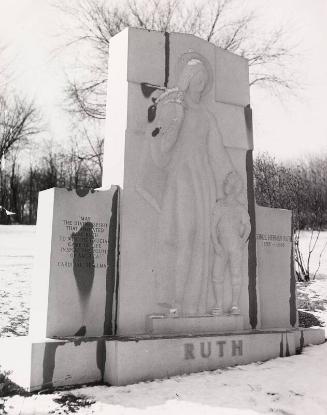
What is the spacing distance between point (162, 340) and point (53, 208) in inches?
69.5

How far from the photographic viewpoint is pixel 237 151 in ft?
19.9

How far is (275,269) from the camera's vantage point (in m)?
6.28

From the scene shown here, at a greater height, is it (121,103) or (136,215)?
(121,103)

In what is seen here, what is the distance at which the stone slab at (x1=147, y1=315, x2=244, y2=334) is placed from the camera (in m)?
4.97

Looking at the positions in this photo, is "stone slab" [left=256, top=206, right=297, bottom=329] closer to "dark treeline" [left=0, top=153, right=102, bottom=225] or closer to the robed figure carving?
the robed figure carving

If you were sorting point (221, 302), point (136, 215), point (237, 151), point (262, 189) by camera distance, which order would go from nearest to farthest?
point (136, 215)
point (221, 302)
point (237, 151)
point (262, 189)

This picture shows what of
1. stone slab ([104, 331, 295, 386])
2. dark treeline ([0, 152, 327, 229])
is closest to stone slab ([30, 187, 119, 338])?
stone slab ([104, 331, 295, 386])

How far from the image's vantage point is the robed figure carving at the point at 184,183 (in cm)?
521

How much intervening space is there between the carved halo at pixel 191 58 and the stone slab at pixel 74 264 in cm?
183

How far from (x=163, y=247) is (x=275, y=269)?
6.34ft

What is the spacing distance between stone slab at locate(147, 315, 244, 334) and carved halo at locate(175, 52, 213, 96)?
2821 millimetres

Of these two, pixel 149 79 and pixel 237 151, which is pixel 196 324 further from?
pixel 149 79

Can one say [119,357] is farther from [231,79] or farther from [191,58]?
[231,79]

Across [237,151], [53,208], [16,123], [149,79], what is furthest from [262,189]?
[16,123]
